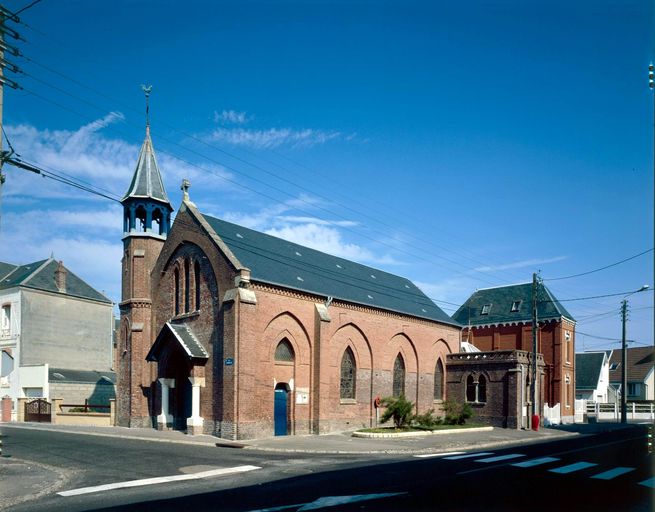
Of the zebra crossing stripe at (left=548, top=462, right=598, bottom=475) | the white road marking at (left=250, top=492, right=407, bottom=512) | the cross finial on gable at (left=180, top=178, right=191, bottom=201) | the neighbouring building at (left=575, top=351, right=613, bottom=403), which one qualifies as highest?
the cross finial on gable at (left=180, top=178, right=191, bottom=201)

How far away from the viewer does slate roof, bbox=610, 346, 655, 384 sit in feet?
240

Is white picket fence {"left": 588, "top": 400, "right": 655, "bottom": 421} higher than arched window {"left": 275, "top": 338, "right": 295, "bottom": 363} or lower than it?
lower

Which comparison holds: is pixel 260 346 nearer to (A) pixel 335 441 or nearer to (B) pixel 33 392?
(A) pixel 335 441

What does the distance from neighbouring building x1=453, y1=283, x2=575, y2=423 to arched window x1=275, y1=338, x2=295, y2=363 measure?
23.9 meters

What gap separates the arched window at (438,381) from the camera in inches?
1702

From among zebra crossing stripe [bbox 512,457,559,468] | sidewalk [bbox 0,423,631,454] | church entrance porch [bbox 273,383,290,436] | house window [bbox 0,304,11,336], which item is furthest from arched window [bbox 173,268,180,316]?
house window [bbox 0,304,11,336]

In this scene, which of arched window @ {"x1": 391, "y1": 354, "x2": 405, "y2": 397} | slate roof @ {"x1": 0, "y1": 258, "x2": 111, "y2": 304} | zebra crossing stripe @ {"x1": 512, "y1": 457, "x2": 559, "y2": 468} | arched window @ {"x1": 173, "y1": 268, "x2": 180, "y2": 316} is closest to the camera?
zebra crossing stripe @ {"x1": 512, "y1": 457, "x2": 559, "y2": 468}

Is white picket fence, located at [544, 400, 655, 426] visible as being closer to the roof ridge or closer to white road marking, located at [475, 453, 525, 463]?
white road marking, located at [475, 453, 525, 463]

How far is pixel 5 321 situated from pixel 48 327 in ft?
10.3

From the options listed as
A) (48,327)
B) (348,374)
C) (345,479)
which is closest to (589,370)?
(348,374)

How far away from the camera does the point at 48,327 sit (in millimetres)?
46031

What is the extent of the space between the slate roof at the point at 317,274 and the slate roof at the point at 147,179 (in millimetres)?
4131

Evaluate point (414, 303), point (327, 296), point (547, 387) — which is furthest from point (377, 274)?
point (547, 387)

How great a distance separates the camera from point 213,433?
27484mm
